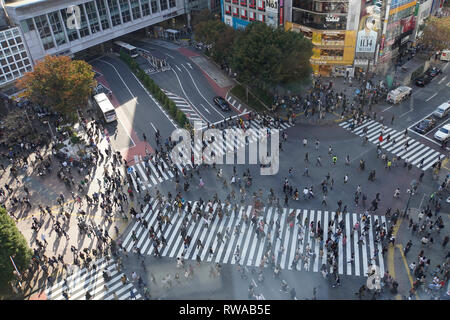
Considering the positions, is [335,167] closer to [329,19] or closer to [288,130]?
[288,130]

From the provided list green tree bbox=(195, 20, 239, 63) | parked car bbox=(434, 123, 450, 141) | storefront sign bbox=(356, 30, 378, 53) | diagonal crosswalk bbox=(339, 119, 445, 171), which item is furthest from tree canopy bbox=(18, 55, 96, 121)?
parked car bbox=(434, 123, 450, 141)

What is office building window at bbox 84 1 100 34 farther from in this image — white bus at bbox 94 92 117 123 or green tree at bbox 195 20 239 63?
white bus at bbox 94 92 117 123

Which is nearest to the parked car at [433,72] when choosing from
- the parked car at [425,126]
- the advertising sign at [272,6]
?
the parked car at [425,126]

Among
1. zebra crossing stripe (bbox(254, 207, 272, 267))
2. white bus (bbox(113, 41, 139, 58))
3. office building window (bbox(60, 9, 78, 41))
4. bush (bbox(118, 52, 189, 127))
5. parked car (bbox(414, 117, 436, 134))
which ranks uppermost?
office building window (bbox(60, 9, 78, 41))

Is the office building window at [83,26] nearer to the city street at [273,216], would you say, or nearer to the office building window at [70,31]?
the office building window at [70,31]

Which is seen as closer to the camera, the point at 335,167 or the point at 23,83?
the point at 335,167
